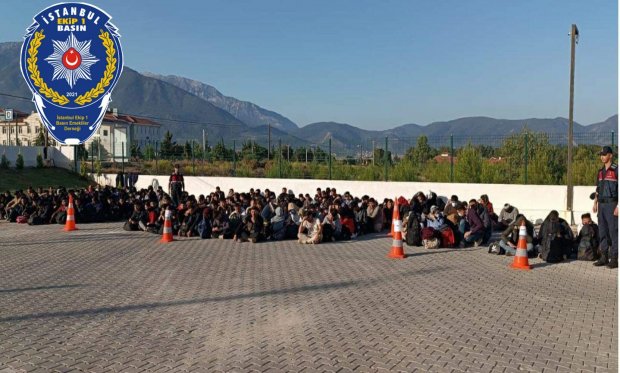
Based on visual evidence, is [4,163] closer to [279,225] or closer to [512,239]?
[279,225]

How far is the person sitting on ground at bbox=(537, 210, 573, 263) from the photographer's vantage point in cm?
1130

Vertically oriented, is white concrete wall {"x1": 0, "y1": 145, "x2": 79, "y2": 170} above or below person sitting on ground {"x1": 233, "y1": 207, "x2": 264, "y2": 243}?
above

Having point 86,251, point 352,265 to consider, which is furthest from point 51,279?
point 352,265

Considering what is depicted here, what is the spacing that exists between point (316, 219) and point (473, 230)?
13.0 ft

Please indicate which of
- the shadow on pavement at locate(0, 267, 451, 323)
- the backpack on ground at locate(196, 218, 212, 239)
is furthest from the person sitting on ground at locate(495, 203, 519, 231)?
the backpack on ground at locate(196, 218, 212, 239)

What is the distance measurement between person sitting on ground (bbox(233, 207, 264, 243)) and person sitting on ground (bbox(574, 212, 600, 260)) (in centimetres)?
755

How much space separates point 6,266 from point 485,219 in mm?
11100

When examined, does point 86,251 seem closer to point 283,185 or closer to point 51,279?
point 51,279

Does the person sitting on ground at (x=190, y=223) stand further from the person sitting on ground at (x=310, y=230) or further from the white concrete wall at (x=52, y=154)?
the white concrete wall at (x=52, y=154)

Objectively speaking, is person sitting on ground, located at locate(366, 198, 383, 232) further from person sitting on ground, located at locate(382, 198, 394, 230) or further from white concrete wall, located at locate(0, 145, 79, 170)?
white concrete wall, located at locate(0, 145, 79, 170)

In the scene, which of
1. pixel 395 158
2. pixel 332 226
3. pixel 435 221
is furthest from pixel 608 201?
pixel 395 158

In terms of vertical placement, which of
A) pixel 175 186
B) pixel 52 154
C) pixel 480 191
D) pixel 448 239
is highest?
pixel 52 154

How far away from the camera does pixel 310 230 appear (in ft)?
47.0

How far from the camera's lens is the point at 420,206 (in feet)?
58.0
